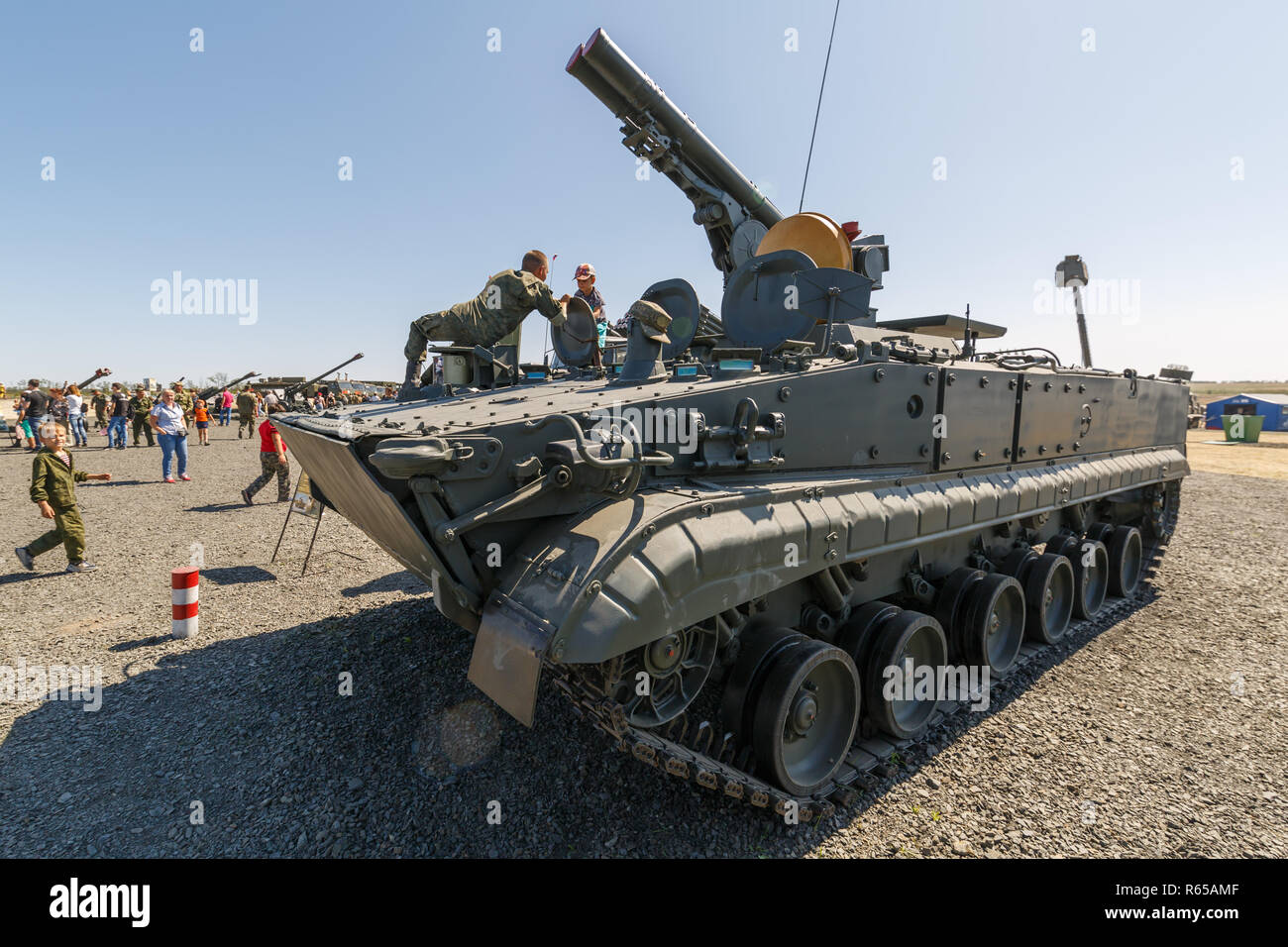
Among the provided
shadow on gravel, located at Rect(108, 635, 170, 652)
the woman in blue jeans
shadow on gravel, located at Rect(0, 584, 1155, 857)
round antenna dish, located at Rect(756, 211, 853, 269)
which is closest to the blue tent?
round antenna dish, located at Rect(756, 211, 853, 269)

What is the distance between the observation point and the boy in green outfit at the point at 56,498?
777 centimetres

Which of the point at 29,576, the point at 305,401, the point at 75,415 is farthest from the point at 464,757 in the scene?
the point at 75,415

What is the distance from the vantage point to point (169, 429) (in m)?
14.4

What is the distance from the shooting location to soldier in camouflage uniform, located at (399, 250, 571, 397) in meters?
5.33

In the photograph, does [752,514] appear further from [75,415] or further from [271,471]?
[75,415]

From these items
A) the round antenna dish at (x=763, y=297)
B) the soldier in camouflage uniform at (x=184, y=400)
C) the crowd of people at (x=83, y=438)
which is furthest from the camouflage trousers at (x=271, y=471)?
the soldier in camouflage uniform at (x=184, y=400)

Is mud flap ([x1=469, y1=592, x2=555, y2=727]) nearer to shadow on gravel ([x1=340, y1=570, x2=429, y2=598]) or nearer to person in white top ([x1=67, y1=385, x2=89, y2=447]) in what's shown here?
shadow on gravel ([x1=340, y1=570, x2=429, y2=598])

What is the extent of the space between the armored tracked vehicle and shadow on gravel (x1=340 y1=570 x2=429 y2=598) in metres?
2.72

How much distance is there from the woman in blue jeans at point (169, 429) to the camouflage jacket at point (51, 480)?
6672mm

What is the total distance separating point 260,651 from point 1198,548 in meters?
12.8

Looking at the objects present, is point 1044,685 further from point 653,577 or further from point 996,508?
point 653,577

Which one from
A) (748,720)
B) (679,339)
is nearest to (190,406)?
(679,339)

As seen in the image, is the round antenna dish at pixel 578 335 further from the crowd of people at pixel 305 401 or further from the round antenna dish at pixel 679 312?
the round antenna dish at pixel 679 312

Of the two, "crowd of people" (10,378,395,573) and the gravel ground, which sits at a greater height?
"crowd of people" (10,378,395,573)
